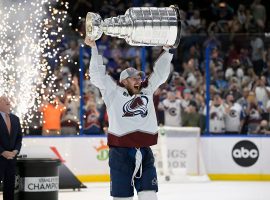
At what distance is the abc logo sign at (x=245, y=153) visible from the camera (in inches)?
685

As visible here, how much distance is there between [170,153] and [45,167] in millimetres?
6419

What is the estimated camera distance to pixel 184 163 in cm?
1748

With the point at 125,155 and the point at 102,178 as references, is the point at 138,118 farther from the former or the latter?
the point at 102,178

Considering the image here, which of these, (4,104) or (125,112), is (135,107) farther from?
(4,104)

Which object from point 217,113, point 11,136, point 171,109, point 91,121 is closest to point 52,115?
point 91,121

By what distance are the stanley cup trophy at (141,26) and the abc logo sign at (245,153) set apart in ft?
32.2

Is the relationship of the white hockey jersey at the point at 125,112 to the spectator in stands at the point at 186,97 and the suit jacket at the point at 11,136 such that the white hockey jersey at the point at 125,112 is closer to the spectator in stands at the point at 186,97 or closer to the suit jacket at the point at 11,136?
the suit jacket at the point at 11,136

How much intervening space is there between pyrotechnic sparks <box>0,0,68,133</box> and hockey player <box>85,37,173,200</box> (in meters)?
5.72

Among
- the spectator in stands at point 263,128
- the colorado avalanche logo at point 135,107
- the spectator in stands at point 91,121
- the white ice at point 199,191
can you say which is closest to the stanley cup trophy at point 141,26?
the colorado avalanche logo at point 135,107

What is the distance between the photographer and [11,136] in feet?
35.2

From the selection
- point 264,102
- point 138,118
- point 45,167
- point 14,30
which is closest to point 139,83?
point 138,118

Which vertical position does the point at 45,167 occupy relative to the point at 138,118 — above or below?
below

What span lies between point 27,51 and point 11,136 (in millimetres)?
4093

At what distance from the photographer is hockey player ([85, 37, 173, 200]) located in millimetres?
7977
